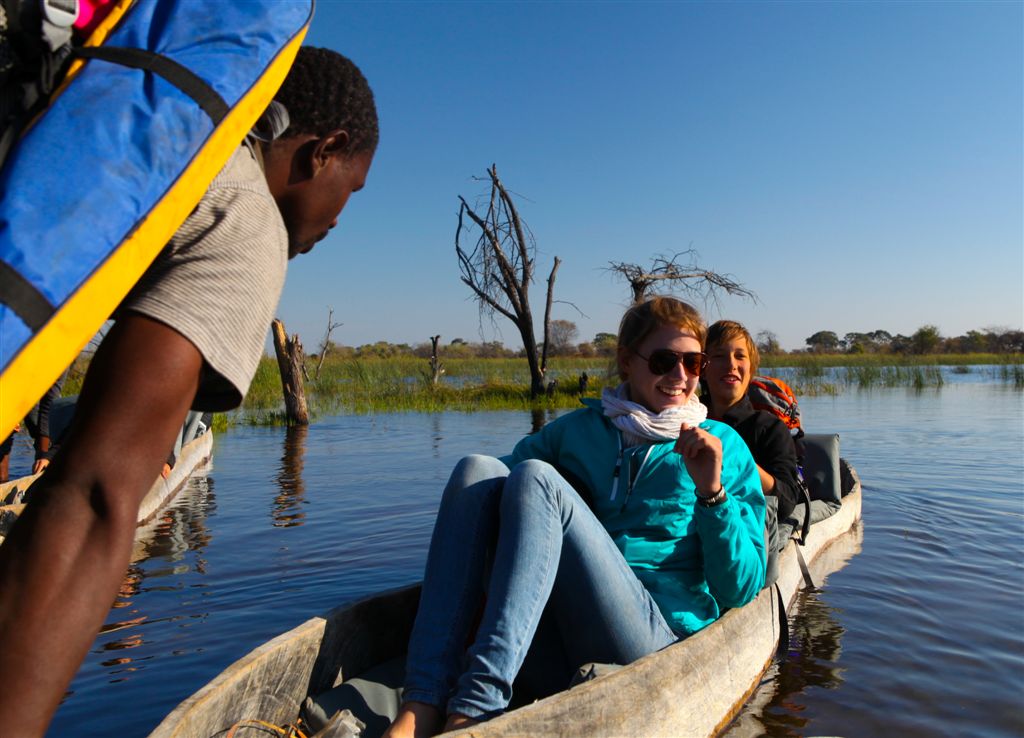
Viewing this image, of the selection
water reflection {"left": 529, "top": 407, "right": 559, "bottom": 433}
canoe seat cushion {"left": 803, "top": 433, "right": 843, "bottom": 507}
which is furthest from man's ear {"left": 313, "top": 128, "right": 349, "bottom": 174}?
water reflection {"left": 529, "top": 407, "right": 559, "bottom": 433}

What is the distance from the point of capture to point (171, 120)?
1.19 metres

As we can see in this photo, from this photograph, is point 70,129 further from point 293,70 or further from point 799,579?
point 799,579

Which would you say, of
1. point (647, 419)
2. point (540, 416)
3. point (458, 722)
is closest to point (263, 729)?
point (458, 722)

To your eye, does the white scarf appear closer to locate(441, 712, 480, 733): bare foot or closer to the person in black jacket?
locate(441, 712, 480, 733): bare foot

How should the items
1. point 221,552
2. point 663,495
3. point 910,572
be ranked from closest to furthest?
point 663,495 → point 910,572 → point 221,552

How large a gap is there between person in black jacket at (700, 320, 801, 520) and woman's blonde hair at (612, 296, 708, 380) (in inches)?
55.3

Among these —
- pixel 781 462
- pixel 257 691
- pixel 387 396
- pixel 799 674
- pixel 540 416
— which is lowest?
pixel 799 674

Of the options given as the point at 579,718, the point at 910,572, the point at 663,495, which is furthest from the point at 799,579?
the point at 579,718

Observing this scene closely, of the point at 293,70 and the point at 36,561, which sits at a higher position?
the point at 293,70

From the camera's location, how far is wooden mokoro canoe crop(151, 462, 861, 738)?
7.30ft

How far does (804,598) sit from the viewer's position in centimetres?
509

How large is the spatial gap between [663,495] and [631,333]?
657mm

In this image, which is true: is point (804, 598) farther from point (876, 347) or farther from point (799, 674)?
point (876, 347)

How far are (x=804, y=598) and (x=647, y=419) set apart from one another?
107 inches
